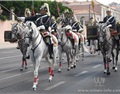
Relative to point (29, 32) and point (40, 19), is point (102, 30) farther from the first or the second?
point (29, 32)

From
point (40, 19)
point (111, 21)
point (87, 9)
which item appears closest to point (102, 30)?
point (111, 21)

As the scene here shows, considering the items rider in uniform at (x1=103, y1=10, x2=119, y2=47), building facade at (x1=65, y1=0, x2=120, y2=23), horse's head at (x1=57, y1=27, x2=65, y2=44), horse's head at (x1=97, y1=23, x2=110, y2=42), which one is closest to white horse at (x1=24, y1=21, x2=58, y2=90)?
horse's head at (x1=97, y1=23, x2=110, y2=42)

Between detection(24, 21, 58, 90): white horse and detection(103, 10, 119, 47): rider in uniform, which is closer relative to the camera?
detection(24, 21, 58, 90): white horse

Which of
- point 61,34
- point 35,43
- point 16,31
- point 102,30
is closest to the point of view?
point 35,43

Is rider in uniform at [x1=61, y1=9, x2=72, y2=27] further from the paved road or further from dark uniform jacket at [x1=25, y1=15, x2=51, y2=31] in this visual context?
dark uniform jacket at [x1=25, y1=15, x2=51, y2=31]

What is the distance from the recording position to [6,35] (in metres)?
16.5

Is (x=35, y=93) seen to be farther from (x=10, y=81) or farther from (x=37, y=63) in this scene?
(x=10, y=81)

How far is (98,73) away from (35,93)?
5150 millimetres

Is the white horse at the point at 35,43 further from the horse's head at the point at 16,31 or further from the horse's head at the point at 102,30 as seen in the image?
the horse's head at the point at 16,31

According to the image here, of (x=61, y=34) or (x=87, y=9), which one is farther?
(x=87, y=9)

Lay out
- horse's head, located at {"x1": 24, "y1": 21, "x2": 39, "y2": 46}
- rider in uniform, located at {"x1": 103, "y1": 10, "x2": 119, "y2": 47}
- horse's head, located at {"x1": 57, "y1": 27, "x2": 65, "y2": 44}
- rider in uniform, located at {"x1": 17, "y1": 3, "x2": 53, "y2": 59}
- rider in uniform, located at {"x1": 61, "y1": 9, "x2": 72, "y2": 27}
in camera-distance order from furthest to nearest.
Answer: rider in uniform, located at {"x1": 61, "y1": 9, "x2": 72, "y2": 27}, horse's head, located at {"x1": 57, "y1": 27, "x2": 65, "y2": 44}, rider in uniform, located at {"x1": 103, "y1": 10, "x2": 119, "y2": 47}, rider in uniform, located at {"x1": 17, "y1": 3, "x2": 53, "y2": 59}, horse's head, located at {"x1": 24, "y1": 21, "x2": 39, "y2": 46}

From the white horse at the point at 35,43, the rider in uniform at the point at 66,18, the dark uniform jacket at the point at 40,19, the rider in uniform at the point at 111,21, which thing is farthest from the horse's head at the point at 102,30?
the white horse at the point at 35,43

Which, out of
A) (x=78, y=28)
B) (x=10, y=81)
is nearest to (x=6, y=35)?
(x=10, y=81)

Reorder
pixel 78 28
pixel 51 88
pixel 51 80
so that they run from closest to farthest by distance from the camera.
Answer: pixel 51 88, pixel 51 80, pixel 78 28
